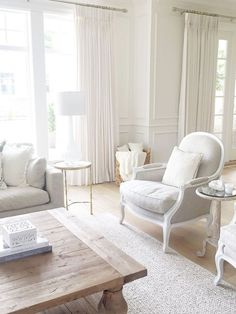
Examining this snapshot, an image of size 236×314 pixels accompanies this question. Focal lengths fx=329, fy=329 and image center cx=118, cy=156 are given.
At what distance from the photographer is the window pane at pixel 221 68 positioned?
573 centimetres

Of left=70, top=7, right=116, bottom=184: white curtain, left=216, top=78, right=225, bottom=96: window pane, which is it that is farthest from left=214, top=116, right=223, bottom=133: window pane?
left=70, top=7, right=116, bottom=184: white curtain

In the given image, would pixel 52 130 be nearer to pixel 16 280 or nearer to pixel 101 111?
pixel 101 111

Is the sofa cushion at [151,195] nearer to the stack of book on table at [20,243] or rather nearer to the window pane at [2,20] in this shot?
the stack of book on table at [20,243]

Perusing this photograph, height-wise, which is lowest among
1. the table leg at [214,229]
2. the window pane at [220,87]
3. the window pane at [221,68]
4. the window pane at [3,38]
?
the table leg at [214,229]

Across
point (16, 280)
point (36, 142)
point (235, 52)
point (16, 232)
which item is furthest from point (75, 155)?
point (235, 52)

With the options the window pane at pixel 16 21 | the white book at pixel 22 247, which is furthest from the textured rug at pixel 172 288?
the window pane at pixel 16 21

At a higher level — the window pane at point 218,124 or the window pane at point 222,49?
the window pane at point 222,49

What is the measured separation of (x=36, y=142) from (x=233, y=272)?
3.12 m

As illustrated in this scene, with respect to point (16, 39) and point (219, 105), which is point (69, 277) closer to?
point (16, 39)

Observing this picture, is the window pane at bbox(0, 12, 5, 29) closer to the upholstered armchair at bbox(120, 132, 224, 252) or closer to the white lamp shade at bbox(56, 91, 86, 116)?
the white lamp shade at bbox(56, 91, 86, 116)

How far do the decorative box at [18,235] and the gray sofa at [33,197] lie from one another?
1102 millimetres

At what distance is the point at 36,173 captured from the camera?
3.12 m

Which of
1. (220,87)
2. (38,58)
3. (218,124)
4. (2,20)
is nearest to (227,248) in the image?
(38,58)

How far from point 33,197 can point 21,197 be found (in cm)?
11
